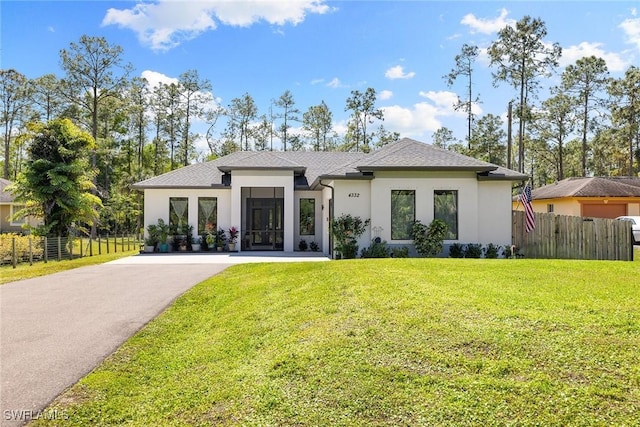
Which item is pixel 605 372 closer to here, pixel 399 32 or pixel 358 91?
pixel 399 32

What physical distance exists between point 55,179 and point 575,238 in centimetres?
1975

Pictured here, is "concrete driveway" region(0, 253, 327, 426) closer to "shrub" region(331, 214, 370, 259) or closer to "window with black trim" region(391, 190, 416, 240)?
"shrub" region(331, 214, 370, 259)

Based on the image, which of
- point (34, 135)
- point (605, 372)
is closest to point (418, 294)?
point (605, 372)

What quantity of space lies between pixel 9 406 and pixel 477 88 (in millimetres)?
35189

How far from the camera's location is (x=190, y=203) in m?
19.8

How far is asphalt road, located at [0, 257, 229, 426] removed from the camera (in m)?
4.47

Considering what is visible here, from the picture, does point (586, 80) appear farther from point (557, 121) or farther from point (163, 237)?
point (163, 237)

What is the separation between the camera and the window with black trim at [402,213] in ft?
50.1

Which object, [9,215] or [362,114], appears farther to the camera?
[362,114]

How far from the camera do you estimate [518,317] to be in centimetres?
511

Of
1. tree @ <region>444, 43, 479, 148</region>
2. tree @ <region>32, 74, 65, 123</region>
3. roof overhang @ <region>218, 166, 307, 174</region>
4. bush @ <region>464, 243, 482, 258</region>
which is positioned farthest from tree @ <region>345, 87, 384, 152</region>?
tree @ <region>32, 74, 65, 123</region>

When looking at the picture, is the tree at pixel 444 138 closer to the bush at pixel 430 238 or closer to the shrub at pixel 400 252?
the bush at pixel 430 238

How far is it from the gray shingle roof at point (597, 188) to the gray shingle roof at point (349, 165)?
39.4 ft

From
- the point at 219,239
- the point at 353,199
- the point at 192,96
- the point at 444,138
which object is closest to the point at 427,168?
the point at 353,199
